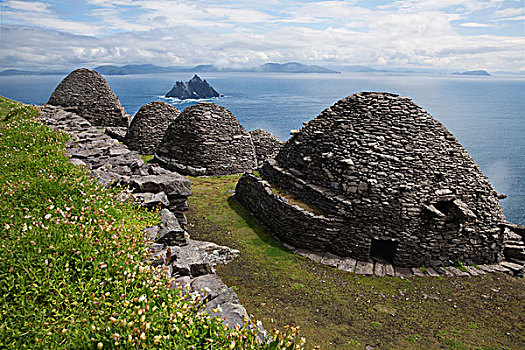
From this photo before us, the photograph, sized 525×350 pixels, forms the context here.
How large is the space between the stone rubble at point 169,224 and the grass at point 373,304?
1.49m

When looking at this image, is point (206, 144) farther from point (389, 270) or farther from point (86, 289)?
point (86, 289)

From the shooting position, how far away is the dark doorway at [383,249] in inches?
418

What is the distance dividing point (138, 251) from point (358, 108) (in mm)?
9578

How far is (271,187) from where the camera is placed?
13430mm

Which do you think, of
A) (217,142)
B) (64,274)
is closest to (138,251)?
(64,274)

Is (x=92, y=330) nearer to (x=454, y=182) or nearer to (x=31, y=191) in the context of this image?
(x=31, y=191)

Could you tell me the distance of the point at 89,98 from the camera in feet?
89.8

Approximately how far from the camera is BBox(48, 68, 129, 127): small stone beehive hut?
2684 cm

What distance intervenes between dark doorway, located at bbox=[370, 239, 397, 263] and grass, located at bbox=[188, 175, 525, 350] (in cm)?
116

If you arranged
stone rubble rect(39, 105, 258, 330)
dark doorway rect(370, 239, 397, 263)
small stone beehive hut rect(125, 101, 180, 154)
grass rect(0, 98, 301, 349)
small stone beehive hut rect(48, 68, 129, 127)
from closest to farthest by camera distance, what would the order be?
grass rect(0, 98, 301, 349) → stone rubble rect(39, 105, 258, 330) → dark doorway rect(370, 239, 397, 263) → small stone beehive hut rect(125, 101, 180, 154) → small stone beehive hut rect(48, 68, 129, 127)

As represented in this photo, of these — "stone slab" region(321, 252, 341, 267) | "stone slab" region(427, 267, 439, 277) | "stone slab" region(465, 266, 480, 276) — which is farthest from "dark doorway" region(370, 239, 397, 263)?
"stone slab" region(465, 266, 480, 276)

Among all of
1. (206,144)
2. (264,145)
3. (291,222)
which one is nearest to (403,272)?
(291,222)

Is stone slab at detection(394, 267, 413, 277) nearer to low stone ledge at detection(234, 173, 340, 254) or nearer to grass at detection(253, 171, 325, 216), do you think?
low stone ledge at detection(234, 173, 340, 254)

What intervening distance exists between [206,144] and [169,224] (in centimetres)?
1262
